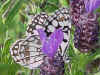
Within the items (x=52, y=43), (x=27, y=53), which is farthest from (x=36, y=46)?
(x=52, y=43)

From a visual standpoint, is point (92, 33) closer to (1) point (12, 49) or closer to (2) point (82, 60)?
(2) point (82, 60)

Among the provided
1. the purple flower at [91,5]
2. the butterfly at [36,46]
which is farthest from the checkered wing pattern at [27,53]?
the purple flower at [91,5]

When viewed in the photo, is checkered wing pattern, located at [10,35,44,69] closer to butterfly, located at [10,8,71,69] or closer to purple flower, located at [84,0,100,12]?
butterfly, located at [10,8,71,69]

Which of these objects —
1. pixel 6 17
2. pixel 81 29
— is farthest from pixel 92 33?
pixel 6 17

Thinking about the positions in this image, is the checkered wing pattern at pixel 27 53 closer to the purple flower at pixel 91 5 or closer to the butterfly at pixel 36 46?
the butterfly at pixel 36 46

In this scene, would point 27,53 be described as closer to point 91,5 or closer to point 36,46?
point 36,46

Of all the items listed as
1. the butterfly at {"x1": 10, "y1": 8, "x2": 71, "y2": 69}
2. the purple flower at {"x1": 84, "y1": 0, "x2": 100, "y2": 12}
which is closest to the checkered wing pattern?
the butterfly at {"x1": 10, "y1": 8, "x2": 71, "y2": 69}
